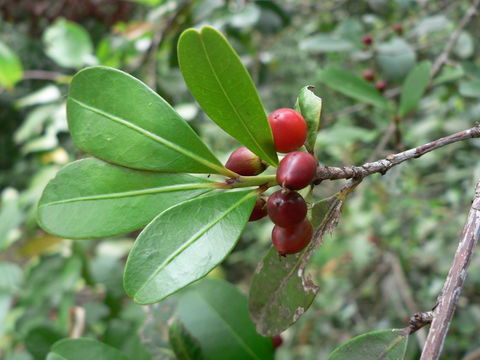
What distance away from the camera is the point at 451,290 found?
453 mm

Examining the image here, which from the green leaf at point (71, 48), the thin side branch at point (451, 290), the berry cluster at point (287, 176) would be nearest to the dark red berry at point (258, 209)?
the berry cluster at point (287, 176)

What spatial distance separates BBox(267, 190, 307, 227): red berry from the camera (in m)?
0.53

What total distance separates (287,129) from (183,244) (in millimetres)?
175

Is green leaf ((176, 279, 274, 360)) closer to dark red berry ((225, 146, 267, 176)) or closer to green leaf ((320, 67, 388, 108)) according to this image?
dark red berry ((225, 146, 267, 176))

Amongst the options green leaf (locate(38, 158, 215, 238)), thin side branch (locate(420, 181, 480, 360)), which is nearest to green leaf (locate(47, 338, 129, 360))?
green leaf (locate(38, 158, 215, 238))

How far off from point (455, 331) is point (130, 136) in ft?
6.37

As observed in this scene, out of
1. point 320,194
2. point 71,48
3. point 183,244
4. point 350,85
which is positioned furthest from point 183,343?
point 320,194

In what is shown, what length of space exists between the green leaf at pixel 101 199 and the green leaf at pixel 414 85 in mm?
771

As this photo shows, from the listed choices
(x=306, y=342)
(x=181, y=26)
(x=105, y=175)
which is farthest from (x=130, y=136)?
(x=306, y=342)

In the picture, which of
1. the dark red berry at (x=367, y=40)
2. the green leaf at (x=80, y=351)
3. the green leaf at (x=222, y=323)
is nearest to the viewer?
the green leaf at (x=80, y=351)

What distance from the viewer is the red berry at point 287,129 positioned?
0.55m

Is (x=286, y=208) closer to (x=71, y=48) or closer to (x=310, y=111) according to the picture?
(x=310, y=111)

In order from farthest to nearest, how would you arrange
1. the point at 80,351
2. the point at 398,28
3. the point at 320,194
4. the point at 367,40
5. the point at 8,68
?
1. the point at 320,194
2. the point at 8,68
3. the point at 398,28
4. the point at 367,40
5. the point at 80,351

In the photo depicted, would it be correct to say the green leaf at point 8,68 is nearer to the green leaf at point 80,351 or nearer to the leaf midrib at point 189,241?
the green leaf at point 80,351
